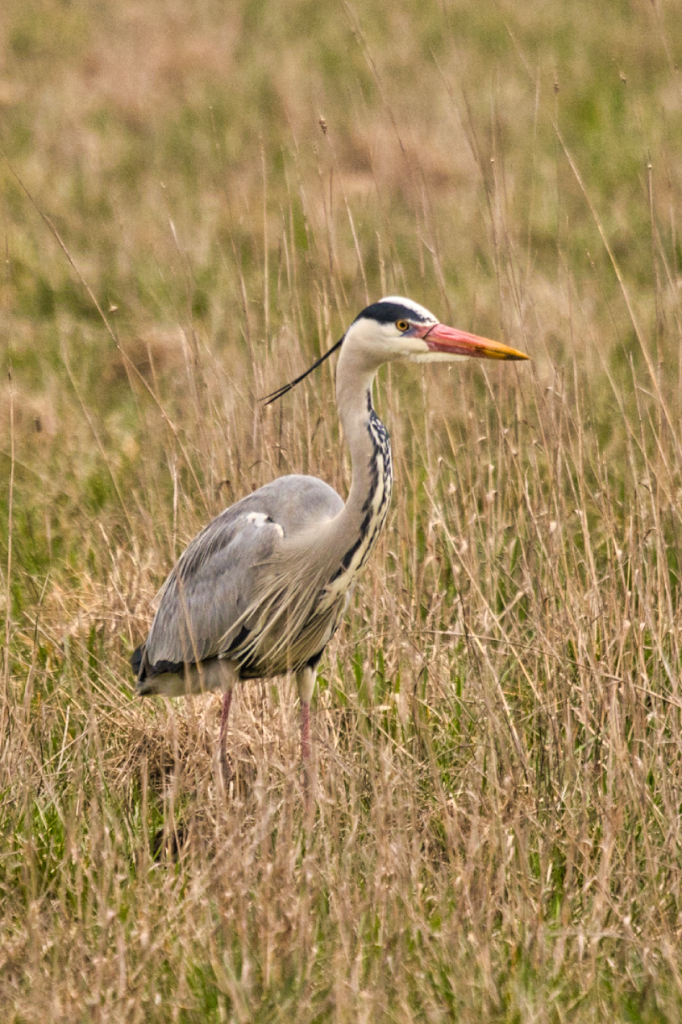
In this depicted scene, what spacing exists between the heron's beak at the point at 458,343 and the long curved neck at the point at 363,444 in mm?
174

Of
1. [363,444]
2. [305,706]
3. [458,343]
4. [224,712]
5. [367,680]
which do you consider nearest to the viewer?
[458,343]

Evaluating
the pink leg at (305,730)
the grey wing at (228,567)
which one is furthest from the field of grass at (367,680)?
the grey wing at (228,567)

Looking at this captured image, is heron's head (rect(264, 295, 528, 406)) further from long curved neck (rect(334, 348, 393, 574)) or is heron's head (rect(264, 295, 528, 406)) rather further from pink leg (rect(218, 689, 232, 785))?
pink leg (rect(218, 689, 232, 785))

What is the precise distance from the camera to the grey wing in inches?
145

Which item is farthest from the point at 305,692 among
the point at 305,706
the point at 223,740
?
the point at 223,740

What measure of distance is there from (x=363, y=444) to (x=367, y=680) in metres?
0.60

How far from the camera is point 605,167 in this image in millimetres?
8250

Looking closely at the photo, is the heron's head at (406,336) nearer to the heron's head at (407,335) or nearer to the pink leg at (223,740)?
the heron's head at (407,335)

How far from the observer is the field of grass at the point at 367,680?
272 centimetres

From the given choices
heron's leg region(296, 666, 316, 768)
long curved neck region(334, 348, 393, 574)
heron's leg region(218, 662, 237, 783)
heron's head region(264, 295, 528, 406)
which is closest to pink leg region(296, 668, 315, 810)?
heron's leg region(296, 666, 316, 768)

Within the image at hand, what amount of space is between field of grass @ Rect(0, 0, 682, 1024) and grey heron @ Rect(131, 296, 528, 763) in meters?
0.13

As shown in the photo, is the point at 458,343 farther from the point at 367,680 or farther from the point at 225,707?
the point at 225,707

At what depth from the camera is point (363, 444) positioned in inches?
131

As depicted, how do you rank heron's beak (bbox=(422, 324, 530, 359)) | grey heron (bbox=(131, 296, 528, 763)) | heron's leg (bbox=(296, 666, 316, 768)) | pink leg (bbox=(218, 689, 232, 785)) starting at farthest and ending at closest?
1. heron's leg (bbox=(296, 666, 316, 768))
2. pink leg (bbox=(218, 689, 232, 785))
3. grey heron (bbox=(131, 296, 528, 763))
4. heron's beak (bbox=(422, 324, 530, 359))
